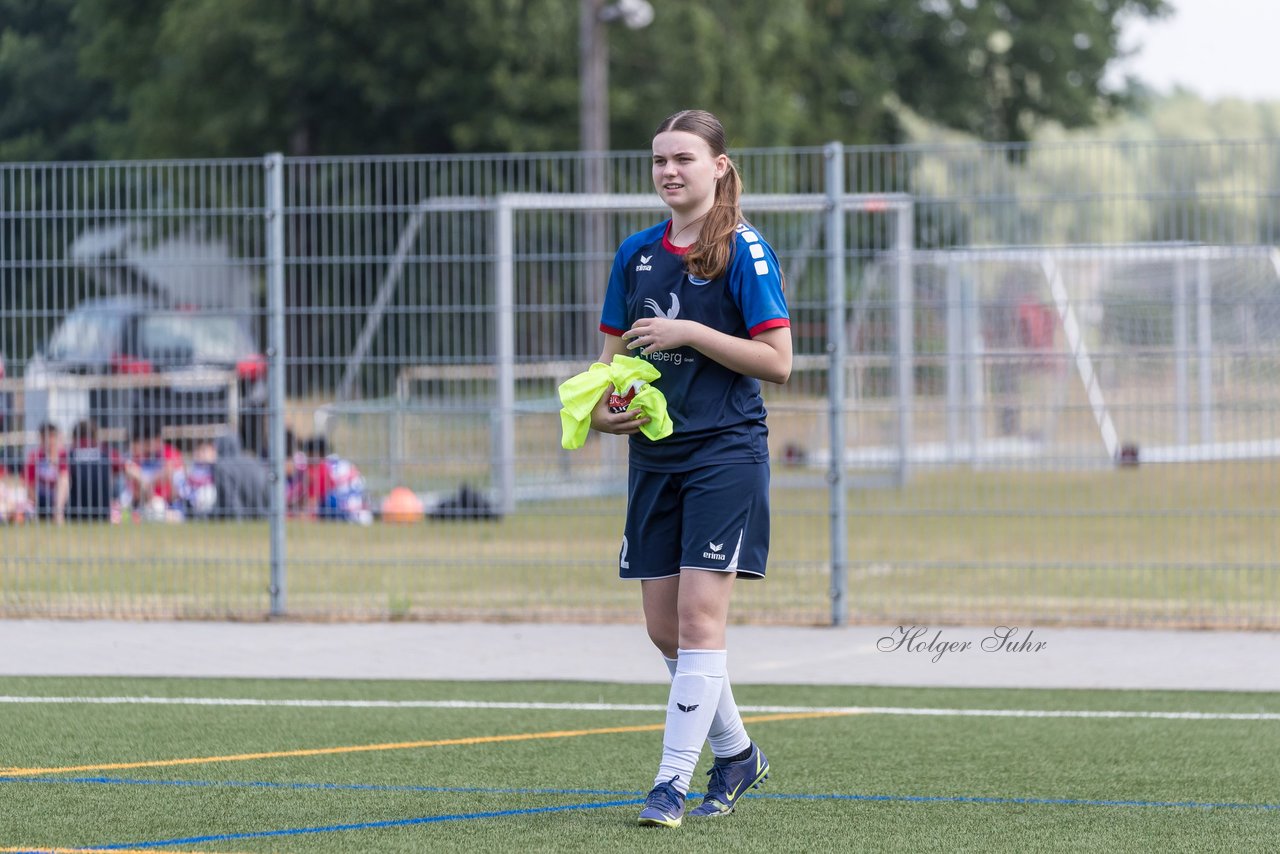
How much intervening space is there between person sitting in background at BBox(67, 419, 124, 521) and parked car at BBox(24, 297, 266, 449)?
14 cm

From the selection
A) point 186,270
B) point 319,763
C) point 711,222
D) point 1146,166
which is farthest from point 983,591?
point 711,222

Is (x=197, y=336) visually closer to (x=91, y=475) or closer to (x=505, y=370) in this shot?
(x=91, y=475)

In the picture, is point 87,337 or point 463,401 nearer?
point 87,337

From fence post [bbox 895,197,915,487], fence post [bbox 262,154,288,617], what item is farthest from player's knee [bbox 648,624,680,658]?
fence post [bbox 262,154,288,617]

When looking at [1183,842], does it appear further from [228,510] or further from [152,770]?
[228,510]

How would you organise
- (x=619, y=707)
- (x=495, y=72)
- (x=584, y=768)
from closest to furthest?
(x=584, y=768)
(x=619, y=707)
(x=495, y=72)

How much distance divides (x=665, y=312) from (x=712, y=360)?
184mm

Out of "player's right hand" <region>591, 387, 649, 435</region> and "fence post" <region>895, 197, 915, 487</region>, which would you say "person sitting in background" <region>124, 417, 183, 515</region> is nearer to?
"fence post" <region>895, 197, 915, 487</region>

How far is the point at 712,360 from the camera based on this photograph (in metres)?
4.98

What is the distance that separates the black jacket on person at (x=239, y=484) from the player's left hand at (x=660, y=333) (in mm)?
5934

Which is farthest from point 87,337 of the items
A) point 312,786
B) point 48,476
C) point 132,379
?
point 312,786

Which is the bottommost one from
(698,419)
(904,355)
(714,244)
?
(698,419)

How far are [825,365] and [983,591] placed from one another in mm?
1680

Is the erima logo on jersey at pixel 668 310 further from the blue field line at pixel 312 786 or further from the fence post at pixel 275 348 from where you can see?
the fence post at pixel 275 348
